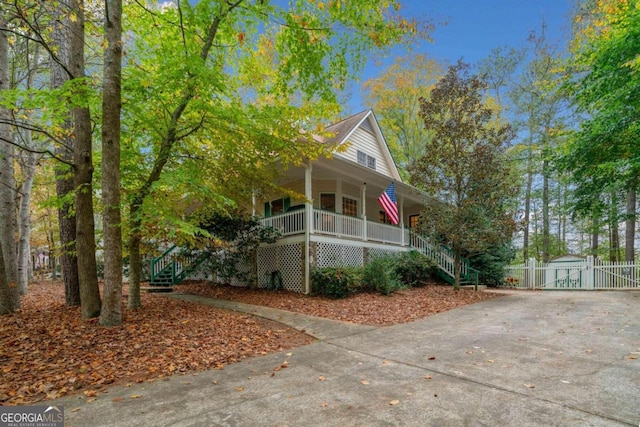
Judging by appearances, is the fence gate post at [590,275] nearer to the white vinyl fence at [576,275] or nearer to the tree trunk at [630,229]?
the white vinyl fence at [576,275]

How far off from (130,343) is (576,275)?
16785mm

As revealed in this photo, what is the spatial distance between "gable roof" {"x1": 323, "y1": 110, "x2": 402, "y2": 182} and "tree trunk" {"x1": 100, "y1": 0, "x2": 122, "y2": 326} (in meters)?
9.48

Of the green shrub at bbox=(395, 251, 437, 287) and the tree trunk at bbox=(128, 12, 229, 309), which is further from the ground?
the tree trunk at bbox=(128, 12, 229, 309)

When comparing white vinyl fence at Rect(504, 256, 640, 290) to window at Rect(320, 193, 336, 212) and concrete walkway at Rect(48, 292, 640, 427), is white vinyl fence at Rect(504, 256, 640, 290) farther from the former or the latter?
concrete walkway at Rect(48, 292, 640, 427)

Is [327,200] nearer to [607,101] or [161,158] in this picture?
[161,158]

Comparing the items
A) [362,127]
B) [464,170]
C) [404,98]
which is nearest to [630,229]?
[464,170]

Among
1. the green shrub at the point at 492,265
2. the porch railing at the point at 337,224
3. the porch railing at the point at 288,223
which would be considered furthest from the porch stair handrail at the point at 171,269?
the green shrub at the point at 492,265

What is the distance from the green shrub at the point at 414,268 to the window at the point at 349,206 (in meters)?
2.90

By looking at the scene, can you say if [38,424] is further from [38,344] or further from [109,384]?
[38,344]

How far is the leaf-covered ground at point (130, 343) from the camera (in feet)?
12.5

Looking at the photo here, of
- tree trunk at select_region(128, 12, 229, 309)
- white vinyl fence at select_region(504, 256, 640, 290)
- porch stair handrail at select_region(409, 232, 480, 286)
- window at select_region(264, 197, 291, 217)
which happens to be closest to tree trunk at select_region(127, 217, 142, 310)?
tree trunk at select_region(128, 12, 229, 309)

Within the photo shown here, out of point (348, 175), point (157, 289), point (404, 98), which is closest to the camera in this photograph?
point (157, 289)

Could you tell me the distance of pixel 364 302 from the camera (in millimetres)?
9211

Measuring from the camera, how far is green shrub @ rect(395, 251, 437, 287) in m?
13.1
